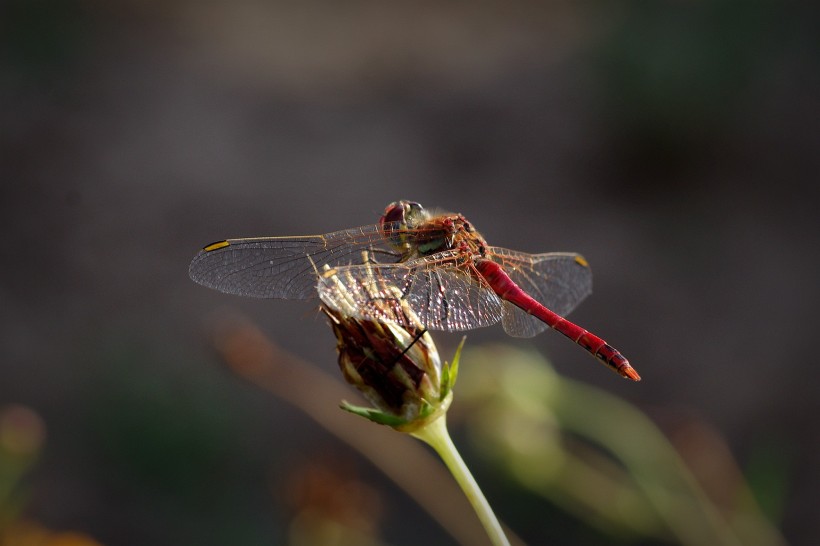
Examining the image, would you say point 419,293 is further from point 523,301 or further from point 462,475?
point 462,475

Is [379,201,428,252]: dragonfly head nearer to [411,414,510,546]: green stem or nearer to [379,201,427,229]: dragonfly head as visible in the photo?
[379,201,427,229]: dragonfly head

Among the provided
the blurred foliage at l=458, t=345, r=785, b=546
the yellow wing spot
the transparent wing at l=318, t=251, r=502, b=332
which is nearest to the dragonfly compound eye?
the transparent wing at l=318, t=251, r=502, b=332

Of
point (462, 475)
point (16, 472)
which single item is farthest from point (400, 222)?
point (16, 472)

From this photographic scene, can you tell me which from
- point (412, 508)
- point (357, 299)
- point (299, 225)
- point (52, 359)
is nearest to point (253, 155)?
point (299, 225)

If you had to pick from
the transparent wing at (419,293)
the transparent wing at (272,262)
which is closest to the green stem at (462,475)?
the transparent wing at (419,293)

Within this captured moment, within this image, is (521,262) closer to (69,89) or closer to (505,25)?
(69,89)

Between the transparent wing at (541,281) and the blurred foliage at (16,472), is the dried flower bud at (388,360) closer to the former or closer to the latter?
the transparent wing at (541,281)
